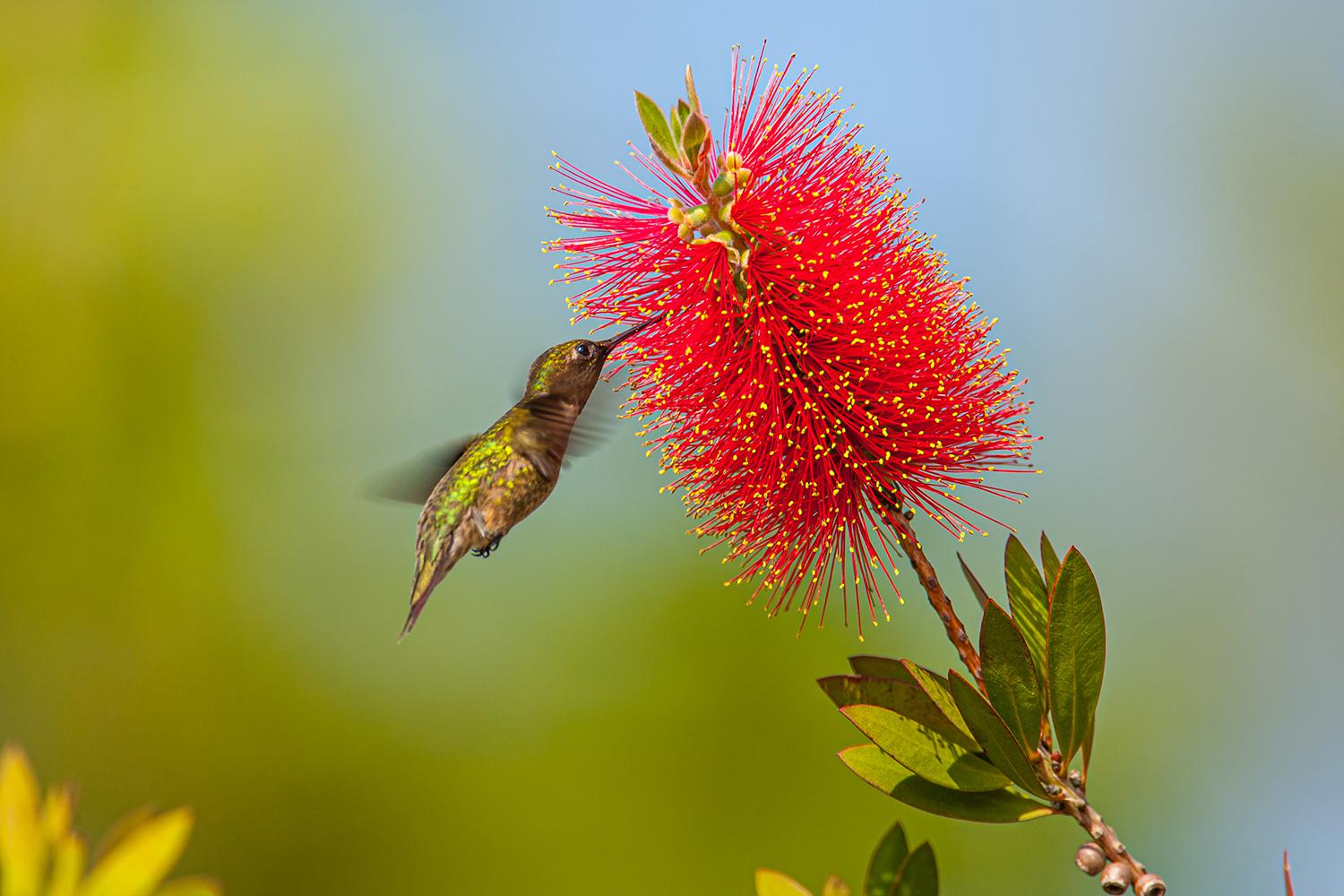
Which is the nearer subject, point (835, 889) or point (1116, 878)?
point (835, 889)

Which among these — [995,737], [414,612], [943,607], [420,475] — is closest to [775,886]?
[995,737]

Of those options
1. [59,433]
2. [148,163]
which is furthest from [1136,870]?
→ [148,163]

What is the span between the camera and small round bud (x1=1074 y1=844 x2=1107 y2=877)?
0.94m

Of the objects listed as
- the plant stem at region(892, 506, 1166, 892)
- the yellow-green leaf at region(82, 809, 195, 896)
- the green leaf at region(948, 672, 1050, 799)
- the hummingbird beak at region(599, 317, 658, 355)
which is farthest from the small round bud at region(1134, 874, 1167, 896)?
the hummingbird beak at region(599, 317, 658, 355)

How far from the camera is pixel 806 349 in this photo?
54.4 inches

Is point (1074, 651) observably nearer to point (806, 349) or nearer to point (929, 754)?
point (929, 754)

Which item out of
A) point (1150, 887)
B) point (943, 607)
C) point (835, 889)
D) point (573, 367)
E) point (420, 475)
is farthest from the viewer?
point (420, 475)

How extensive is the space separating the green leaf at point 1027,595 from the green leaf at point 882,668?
0.16 metres

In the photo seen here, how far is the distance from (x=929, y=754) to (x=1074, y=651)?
166mm

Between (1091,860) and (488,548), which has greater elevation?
(488,548)

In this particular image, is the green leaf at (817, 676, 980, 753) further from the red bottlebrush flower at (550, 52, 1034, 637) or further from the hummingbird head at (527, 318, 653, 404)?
the hummingbird head at (527, 318, 653, 404)

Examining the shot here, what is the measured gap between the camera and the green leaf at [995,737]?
0.99 meters

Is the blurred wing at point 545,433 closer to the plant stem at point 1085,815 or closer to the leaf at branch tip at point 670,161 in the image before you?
the leaf at branch tip at point 670,161

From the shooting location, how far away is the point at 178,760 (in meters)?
5.59
